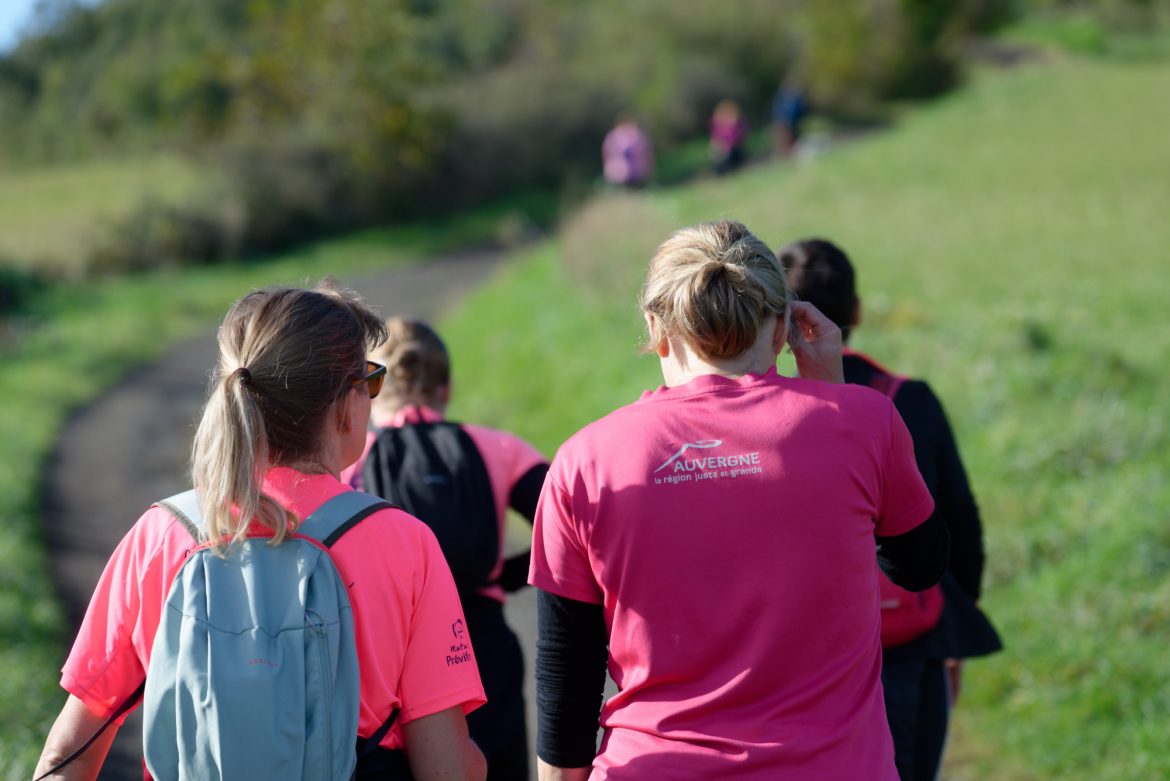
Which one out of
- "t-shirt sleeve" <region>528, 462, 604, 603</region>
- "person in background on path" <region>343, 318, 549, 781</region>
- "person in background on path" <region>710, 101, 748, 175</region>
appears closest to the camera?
"t-shirt sleeve" <region>528, 462, 604, 603</region>

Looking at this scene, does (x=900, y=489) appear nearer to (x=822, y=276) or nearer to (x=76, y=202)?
(x=822, y=276)

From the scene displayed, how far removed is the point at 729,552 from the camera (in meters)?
2.21

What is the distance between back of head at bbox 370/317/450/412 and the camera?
3500 millimetres

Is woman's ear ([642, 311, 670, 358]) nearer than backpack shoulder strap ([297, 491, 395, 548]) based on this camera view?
No

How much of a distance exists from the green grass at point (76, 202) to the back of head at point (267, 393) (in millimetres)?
22083

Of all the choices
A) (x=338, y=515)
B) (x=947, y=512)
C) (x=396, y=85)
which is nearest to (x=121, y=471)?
(x=947, y=512)

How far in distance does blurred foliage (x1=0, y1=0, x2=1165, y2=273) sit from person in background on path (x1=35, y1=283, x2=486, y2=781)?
22.8 metres

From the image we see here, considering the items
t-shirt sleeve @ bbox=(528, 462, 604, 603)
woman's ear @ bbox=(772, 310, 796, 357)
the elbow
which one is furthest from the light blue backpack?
the elbow

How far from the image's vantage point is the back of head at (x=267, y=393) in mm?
2180

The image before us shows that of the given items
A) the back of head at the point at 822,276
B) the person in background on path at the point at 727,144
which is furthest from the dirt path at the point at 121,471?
the person in background on path at the point at 727,144

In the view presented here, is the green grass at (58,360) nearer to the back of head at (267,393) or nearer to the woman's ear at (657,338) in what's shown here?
the back of head at (267,393)

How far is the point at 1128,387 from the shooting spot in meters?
8.14

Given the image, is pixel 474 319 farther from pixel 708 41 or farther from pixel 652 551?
pixel 708 41

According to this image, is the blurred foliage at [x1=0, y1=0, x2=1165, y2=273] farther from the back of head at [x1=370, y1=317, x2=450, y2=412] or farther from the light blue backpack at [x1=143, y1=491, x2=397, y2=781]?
A: the light blue backpack at [x1=143, y1=491, x2=397, y2=781]
